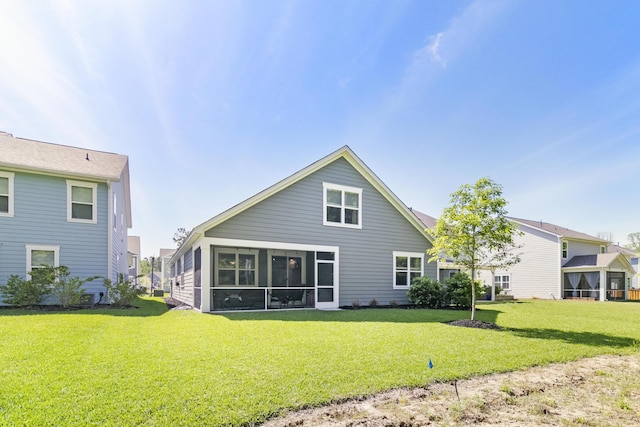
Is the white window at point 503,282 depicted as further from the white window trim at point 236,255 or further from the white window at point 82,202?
the white window at point 82,202

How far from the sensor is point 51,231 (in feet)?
40.4

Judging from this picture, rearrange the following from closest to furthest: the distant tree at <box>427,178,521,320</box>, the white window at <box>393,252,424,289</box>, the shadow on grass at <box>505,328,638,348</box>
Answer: the shadow on grass at <box>505,328,638,348</box> < the distant tree at <box>427,178,521,320</box> < the white window at <box>393,252,424,289</box>

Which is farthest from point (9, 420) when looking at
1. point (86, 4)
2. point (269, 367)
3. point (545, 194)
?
point (545, 194)

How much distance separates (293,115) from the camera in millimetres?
14758

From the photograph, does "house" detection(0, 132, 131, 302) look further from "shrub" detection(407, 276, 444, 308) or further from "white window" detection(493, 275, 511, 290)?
"white window" detection(493, 275, 511, 290)

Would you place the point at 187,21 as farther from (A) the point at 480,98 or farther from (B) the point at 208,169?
(A) the point at 480,98

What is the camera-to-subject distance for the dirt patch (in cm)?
318

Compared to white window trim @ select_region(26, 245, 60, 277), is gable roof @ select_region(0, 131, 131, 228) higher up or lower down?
higher up

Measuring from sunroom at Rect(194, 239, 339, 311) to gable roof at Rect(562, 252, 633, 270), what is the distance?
885 inches

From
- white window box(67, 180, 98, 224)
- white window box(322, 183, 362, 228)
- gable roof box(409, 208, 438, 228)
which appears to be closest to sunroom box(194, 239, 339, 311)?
white window box(322, 183, 362, 228)

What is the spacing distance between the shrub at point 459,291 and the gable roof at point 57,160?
14243 millimetres

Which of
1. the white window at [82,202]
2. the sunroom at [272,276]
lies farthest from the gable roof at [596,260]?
the white window at [82,202]

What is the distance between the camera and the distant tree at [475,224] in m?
8.88

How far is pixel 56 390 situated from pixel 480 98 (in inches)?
615
